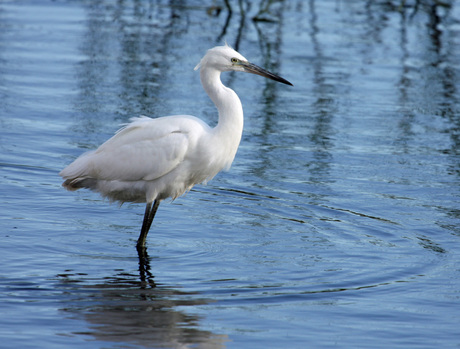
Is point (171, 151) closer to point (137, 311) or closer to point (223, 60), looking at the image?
point (223, 60)

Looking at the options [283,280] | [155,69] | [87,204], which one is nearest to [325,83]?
[155,69]

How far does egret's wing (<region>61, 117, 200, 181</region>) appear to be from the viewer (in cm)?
696

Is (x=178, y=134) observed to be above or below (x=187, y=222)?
above

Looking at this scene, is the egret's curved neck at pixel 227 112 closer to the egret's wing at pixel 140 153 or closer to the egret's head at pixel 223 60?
the egret's head at pixel 223 60

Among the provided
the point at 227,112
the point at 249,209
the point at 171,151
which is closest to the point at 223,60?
the point at 227,112

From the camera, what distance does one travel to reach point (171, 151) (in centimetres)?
693

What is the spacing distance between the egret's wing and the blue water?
0.53 m

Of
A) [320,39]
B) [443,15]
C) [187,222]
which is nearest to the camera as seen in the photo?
[187,222]

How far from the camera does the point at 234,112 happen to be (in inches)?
274

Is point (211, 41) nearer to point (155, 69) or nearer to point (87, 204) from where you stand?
point (155, 69)

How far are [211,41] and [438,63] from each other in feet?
13.9

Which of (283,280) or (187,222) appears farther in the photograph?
(187,222)

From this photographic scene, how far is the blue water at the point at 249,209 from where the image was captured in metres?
5.64

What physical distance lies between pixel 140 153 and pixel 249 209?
140cm
